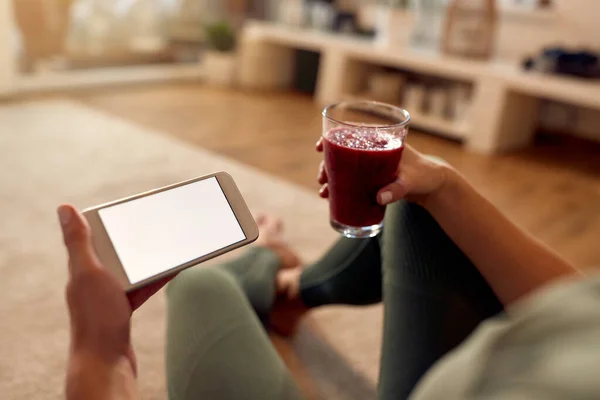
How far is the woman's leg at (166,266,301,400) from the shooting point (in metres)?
0.74

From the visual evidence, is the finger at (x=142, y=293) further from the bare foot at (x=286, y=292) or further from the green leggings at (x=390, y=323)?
the bare foot at (x=286, y=292)

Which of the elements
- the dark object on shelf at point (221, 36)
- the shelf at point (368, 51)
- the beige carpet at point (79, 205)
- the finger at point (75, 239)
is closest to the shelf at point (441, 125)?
the shelf at point (368, 51)

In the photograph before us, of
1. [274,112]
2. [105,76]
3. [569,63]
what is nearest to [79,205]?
[274,112]

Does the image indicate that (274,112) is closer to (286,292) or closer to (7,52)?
(7,52)

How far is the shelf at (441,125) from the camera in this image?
9.14 ft

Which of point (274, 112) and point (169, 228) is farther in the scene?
point (274, 112)

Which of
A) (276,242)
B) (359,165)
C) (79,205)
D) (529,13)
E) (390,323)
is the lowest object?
(79,205)

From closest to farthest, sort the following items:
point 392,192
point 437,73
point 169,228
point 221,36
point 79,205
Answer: point 169,228
point 392,192
point 79,205
point 437,73
point 221,36

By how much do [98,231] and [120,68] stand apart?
3236mm

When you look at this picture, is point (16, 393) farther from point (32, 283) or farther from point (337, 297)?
point (337, 297)

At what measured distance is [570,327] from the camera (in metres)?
0.26

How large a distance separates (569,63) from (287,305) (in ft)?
6.28

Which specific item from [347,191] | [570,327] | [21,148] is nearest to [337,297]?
[347,191]

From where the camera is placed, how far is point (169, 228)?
2.10ft
